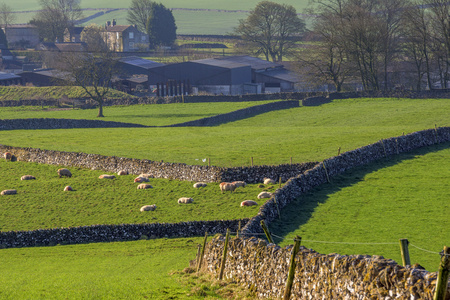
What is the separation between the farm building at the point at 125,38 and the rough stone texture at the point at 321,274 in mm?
156060

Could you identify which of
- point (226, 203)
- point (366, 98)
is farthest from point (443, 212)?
point (366, 98)

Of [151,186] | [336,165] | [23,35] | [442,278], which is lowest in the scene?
[151,186]

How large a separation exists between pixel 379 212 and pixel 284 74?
81735mm

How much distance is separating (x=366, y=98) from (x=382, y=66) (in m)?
13.5

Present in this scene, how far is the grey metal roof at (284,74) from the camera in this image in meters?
107

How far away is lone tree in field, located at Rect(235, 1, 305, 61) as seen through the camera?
131 m

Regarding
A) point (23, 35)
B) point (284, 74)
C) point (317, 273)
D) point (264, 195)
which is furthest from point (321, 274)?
point (23, 35)

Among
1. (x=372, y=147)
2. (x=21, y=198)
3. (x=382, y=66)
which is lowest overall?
(x=21, y=198)

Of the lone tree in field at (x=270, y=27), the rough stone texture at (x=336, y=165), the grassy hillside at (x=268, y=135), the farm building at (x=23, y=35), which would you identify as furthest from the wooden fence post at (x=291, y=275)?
the farm building at (x=23, y=35)

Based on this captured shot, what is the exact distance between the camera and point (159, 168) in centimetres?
4441

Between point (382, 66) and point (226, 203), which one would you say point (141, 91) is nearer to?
point (382, 66)

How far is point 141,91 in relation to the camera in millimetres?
107438

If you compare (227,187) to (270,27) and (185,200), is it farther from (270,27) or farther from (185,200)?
(270,27)

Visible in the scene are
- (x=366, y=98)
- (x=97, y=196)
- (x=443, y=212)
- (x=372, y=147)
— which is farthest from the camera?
(x=366, y=98)
